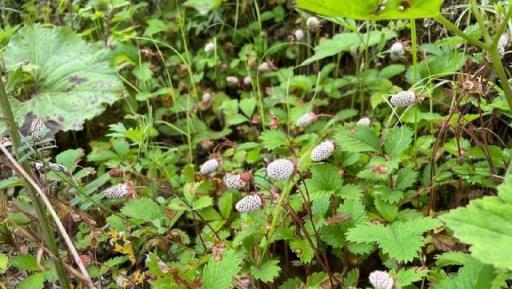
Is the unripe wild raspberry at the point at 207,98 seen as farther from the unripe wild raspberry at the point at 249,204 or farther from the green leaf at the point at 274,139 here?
the unripe wild raspberry at the point at 249,204

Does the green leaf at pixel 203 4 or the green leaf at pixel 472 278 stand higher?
the green leaf at pixel 203 4

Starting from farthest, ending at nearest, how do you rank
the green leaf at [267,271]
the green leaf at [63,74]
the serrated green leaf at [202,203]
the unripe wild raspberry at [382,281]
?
the green leaf at [63,74] → the serrated green leaf at [202,203] → the green leaf at [267,271] → the unripe wild raspberry at [382,281]

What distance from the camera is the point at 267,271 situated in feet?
3.82

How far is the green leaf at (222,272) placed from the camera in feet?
3.41

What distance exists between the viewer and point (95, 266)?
134 cm

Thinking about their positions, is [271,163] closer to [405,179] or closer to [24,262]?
[405,179]

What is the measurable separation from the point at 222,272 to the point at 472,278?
0.44 meters

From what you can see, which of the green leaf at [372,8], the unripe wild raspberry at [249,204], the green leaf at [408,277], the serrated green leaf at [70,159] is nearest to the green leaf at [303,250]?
the unripe wild raspberry at [249,204]

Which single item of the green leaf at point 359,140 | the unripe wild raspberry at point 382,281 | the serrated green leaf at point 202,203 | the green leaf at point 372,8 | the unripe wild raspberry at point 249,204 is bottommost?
the serrated green leaf at point 202,203

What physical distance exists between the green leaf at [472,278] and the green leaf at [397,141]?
1.30 ft

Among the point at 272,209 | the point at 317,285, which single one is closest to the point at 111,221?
the point at 272,209

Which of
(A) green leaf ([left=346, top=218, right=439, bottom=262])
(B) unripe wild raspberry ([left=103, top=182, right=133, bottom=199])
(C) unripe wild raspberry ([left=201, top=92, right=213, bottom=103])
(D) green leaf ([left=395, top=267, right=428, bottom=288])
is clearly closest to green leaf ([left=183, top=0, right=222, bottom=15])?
(C) unripe wild raspberry ([left=201, top=92, right=213, bottom=103])

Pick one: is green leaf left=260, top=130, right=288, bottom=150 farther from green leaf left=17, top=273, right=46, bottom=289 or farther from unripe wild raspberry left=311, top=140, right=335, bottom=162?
green leaf left=17, top=273, right=46, bottom=289

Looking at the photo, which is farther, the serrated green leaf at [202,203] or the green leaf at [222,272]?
the serrated green leaf at [202,203]
